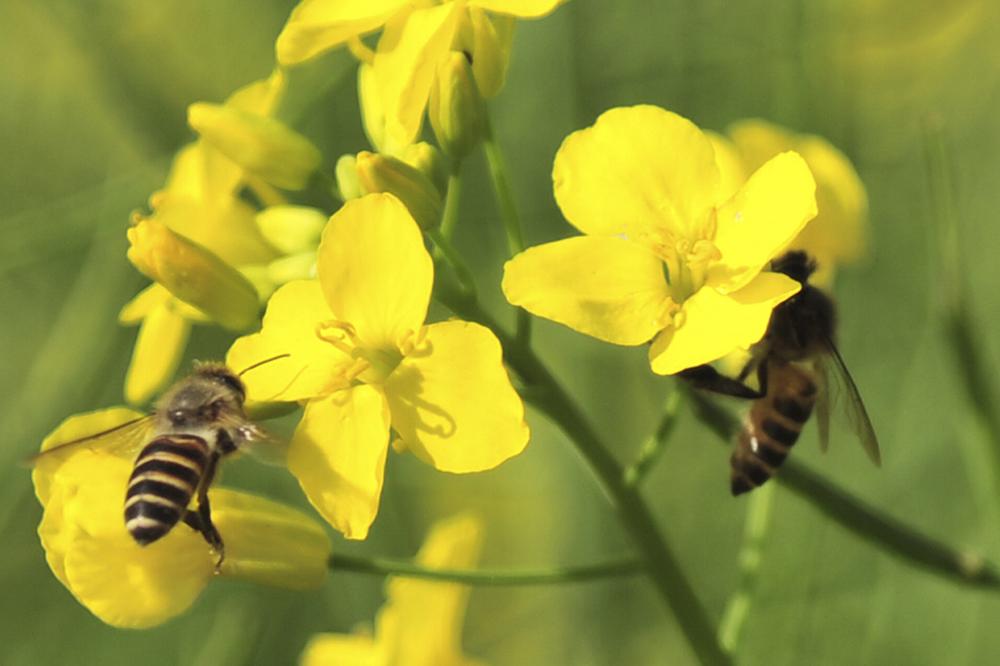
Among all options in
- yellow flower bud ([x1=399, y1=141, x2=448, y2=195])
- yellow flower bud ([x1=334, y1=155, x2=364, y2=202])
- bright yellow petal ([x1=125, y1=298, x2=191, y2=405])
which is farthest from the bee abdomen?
bright yellow petal ([x1=125, y1=298, x2=191, y2=405])

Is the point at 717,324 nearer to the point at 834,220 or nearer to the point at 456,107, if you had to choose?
the point at 456,107

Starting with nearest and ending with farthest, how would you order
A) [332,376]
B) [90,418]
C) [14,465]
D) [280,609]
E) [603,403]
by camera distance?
1. [332,376]
2. [90,418]
3. [14,465]
4. [280,609]
5. [603,403]

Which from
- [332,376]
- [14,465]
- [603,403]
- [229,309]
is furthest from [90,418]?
[603,403]

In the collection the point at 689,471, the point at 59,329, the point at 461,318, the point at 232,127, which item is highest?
the point at 232,127

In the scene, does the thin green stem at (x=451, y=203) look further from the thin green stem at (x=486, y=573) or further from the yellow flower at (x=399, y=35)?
the thin green stem at (x=486, y=573)

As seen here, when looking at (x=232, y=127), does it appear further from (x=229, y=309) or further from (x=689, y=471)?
(x=689, y=471)

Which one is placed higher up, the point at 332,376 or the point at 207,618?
the point at 332,376

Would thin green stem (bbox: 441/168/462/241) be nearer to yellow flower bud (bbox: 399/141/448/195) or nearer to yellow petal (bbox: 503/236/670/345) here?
yellow flower bud (bbox: 399/141/448/195)
